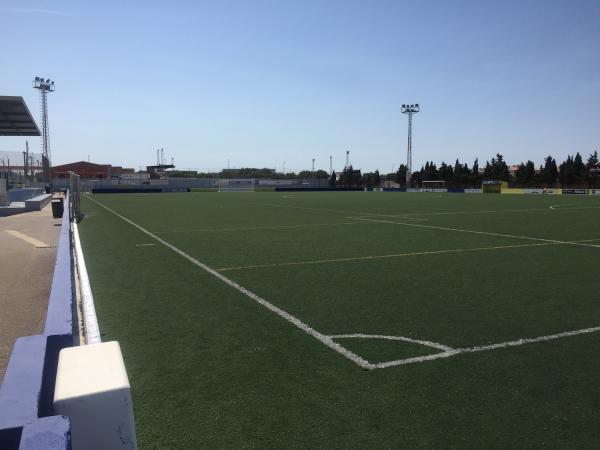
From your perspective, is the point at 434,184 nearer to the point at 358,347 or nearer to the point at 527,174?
the point at 527,174

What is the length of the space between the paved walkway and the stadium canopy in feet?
46.7

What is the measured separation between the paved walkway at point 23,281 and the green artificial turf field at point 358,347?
900mm

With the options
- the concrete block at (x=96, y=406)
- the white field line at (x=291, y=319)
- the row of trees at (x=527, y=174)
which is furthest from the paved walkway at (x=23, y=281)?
the row of trees at (x=527, y=174)

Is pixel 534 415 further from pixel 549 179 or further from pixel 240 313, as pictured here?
pixel 549 179

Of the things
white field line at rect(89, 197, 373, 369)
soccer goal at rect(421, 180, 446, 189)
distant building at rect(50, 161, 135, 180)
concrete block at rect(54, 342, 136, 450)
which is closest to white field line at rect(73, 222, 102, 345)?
white field line at rect(89, 197, 373, 369)

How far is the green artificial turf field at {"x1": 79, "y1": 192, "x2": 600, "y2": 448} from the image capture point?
3.48 metres

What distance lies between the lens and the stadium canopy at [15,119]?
28.4m

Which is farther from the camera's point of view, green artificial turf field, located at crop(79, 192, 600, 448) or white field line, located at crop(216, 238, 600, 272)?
white field line, located at crop(216, 238, 600, 272)

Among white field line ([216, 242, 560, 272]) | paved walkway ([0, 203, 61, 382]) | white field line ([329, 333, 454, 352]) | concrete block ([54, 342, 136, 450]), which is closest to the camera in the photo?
concrete block ([54, 342, 136, 450])

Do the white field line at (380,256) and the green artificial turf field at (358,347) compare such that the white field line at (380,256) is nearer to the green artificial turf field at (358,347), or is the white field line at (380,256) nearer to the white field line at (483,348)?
the green artificial turf field at (358,347)

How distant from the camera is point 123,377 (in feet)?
6.61

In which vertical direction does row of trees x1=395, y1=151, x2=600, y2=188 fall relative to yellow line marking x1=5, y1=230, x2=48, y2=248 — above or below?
above

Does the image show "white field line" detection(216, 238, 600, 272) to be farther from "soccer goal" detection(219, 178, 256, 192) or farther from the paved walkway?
"soccer goal" detection(219, 178, 256, 192)

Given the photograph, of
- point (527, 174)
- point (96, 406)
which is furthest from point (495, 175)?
point (96, 406)
